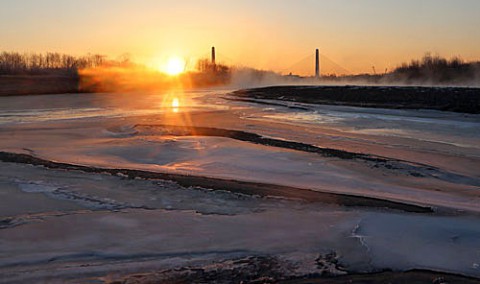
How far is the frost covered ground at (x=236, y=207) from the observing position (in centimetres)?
493

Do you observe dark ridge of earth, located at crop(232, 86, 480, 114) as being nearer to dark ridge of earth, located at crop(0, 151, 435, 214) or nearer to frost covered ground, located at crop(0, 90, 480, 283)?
frost covered ground, located at crop(0, 90, 480, 283)

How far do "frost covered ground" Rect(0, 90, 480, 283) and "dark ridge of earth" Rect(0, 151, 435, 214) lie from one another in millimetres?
27

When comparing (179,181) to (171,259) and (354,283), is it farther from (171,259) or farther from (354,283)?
(354,283)

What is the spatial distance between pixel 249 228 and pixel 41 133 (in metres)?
11.3

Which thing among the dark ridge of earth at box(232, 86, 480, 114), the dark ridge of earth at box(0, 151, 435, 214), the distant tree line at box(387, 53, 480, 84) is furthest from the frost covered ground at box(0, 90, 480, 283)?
the distant tree line at box(387, 53, 480, 84)

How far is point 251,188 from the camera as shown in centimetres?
799

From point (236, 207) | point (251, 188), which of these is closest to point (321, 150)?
point (251, 188)

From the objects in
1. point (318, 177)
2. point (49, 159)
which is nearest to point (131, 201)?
point (318, 177)

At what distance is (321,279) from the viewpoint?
4.51m

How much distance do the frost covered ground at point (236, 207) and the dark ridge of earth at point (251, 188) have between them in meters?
0.03

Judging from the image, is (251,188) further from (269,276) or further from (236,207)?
(269,276)

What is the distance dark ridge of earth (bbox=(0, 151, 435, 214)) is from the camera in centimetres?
700

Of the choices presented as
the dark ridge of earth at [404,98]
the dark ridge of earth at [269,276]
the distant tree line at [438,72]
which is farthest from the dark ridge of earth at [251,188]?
the distant tree line at [438,72]

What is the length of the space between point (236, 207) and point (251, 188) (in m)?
1.14
